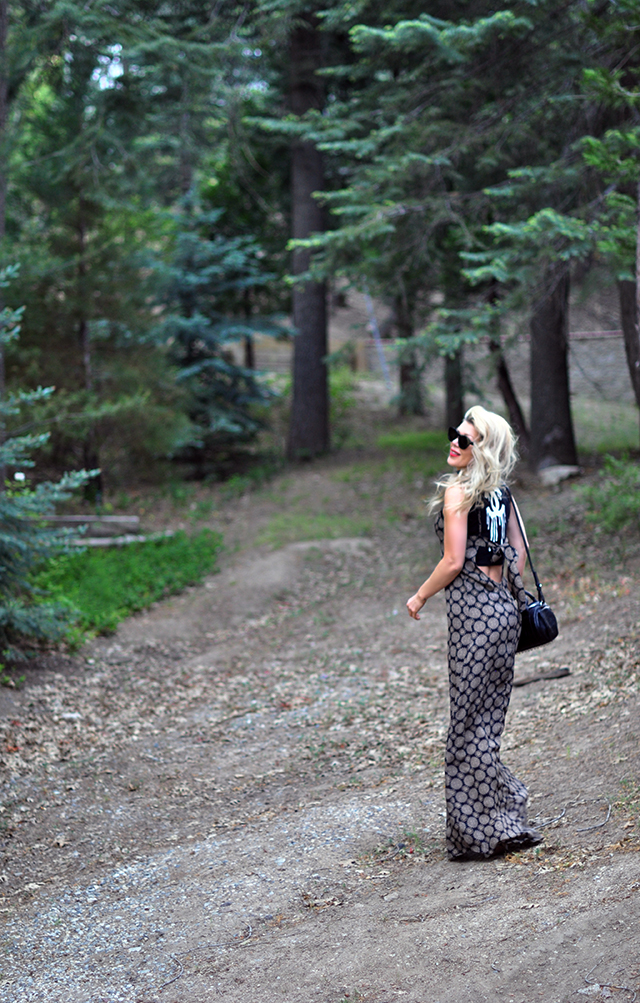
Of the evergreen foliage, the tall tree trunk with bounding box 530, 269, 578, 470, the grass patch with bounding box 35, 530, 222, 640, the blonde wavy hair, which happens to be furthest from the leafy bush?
the evergreen foliage

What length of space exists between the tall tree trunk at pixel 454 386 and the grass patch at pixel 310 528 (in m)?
3.90

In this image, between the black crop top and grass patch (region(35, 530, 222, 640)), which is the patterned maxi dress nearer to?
the black crop top

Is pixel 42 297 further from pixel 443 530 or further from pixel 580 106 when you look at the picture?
pixel 443 530

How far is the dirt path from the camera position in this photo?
3.44 meters

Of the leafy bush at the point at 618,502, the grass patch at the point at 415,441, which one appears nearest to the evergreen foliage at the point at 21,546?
the leafy bush at the point at 618,502

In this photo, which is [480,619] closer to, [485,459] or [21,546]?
[485,459]

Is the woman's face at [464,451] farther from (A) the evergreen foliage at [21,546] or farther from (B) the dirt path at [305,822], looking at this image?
(A) the evergreen foliage at [21,546]

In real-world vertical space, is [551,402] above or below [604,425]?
above

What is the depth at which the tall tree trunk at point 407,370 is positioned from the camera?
1155 cm

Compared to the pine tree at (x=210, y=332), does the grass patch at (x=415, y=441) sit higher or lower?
lower

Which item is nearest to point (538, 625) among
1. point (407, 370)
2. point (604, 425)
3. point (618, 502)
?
point (618, 502)

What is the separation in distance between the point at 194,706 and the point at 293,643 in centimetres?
172

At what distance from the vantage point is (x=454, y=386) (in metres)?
16.2

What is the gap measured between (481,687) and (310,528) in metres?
8.66
